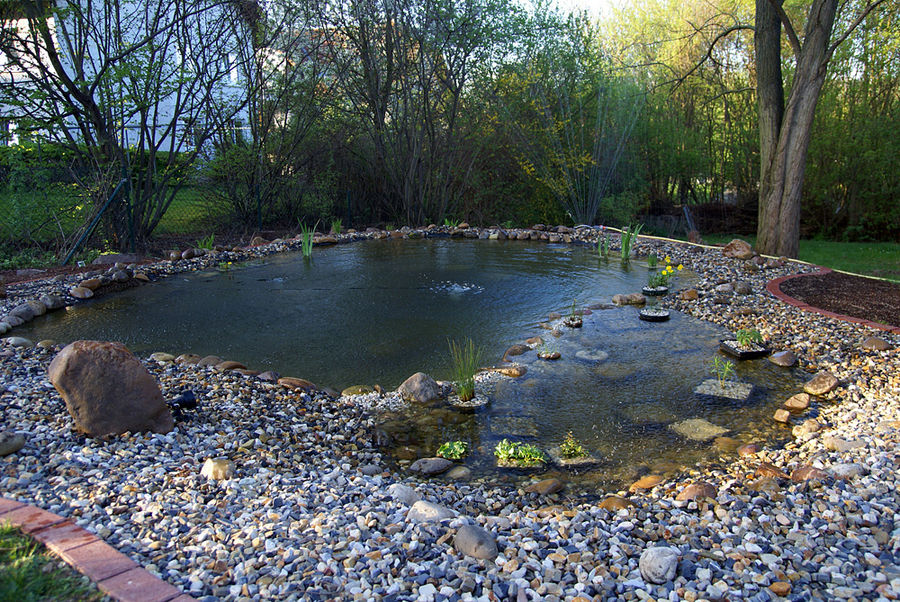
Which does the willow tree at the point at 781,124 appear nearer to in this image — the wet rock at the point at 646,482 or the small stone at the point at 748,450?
the small stone at the point at 748,450

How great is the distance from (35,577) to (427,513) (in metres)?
1.09

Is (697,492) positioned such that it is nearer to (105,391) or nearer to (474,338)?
(474,338)

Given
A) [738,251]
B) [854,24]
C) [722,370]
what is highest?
[854,24]

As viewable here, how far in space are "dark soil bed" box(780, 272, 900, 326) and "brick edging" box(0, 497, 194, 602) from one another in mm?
4651

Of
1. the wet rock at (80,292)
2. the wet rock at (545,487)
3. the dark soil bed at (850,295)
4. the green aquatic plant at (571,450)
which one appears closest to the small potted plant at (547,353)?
the green aquatic plant at (571,450)

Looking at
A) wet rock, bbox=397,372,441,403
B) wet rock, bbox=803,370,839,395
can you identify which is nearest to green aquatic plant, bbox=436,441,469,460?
wet rock, bbox=397,372,441,403

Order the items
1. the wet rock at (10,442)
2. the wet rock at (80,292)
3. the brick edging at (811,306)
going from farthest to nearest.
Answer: the wet rock at (80,292) → the brick edging at (811,306) → the wet rock at (10,442)

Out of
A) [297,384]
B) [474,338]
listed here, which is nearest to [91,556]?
[297,384]

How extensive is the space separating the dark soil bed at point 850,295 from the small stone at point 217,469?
4.34m

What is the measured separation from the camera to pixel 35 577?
1529 mm

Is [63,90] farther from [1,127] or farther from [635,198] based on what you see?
[635,198]

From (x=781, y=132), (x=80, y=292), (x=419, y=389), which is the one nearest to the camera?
(x=419, y=389)

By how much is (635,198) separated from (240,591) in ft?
32.4

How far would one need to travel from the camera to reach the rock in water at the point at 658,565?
5.40 ft
